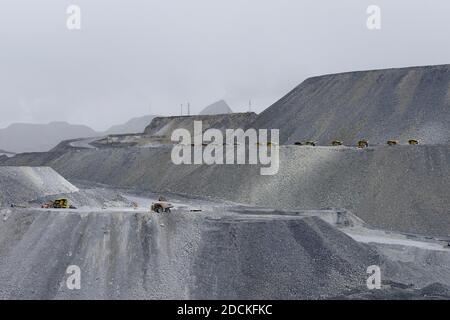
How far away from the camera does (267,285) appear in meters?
24.2

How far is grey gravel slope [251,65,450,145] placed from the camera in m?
54.9

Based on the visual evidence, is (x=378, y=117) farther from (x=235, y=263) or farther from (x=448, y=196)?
(x=235, y=263)

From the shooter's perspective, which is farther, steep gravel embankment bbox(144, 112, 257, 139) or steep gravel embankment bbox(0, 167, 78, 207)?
steep gravel embankment bbox(144, 112, 257, 139)

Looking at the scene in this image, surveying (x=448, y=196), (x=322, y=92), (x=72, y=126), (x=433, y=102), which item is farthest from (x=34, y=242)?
(x=72, y=126)

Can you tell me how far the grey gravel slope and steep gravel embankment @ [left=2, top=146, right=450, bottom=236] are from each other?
10.6 m

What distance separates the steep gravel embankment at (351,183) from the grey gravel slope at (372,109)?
34.9 feet

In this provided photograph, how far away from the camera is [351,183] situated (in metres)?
41.7

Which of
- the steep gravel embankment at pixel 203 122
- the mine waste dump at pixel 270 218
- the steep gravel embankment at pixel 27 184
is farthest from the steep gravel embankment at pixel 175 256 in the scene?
the steep gravel embankment at pixel 203 122

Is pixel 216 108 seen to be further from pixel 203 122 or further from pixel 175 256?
pixel 175 256

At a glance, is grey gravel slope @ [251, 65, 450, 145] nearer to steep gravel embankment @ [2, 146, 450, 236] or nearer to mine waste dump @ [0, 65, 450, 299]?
mine waste dump @ [0, 65, 450, 299]

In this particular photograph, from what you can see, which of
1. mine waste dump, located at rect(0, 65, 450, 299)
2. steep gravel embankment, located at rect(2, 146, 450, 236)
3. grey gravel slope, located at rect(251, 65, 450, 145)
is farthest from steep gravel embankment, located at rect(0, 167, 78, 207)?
grey gravel slope, located at rect(251, 65, 450, 145)

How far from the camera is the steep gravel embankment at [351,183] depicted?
37.7 metres

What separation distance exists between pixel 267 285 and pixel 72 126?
525 ft

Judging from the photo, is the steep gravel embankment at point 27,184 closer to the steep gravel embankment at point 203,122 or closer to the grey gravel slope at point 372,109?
the grey gravel slope at point 372,109
